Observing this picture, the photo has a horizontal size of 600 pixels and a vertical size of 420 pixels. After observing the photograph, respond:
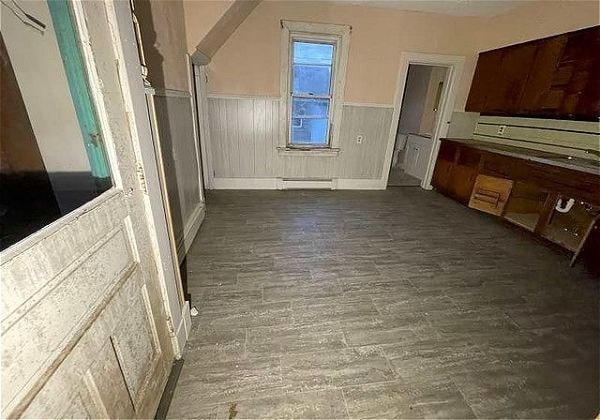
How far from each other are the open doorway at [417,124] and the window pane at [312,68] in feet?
6.38

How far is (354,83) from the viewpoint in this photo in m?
3.93

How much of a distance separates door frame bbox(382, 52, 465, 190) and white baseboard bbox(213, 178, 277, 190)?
1998 millimetres

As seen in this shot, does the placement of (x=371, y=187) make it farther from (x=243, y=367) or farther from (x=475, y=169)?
(x=243, y=367)

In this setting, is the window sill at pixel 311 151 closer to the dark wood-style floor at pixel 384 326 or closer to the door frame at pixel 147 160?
the dark wood-style floor at pixel 384 326

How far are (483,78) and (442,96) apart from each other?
1.85ft

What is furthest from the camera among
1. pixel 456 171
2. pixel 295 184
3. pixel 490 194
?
pixel 295 184

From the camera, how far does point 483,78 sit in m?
3.85

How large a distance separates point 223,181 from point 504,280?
3.77 metres

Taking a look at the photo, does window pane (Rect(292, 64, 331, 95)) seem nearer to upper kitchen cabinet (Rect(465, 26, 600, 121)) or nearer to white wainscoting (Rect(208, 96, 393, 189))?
white wainscoting (Rect(208, 96, 393, 189))

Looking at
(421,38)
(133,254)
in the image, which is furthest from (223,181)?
(421,38)

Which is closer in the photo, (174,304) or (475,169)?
(174,304)

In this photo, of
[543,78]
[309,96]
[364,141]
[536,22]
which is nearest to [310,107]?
[309,96]

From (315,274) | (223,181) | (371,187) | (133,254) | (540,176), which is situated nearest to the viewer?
(133,254)

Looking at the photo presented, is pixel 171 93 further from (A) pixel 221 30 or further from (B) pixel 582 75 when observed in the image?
(B) pixel 582 75
